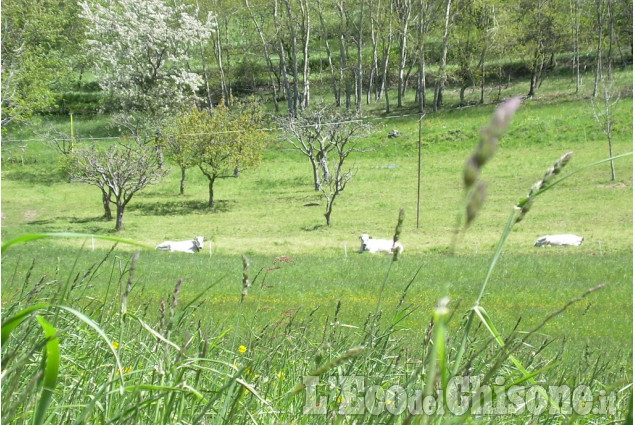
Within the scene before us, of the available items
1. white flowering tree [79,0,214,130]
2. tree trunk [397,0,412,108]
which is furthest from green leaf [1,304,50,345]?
tree trunk [397,0,412,108]

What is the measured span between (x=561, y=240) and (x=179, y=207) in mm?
17777

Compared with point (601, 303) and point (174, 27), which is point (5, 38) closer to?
point (174, 27)

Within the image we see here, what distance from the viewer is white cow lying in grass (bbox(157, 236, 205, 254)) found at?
2211 centimetres

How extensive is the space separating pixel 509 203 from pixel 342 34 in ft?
78.8

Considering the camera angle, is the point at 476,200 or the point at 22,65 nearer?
the point at 476,200

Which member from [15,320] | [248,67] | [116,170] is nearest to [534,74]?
[248,67]

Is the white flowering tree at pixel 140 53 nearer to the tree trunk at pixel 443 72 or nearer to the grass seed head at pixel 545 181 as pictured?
the tree trunk at pixel 443 72

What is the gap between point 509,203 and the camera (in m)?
27.8

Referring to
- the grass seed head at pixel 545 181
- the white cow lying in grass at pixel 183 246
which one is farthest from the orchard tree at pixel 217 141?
the grass seed head at pixel 545 181

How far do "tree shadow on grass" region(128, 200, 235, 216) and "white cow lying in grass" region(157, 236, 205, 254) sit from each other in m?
8.14

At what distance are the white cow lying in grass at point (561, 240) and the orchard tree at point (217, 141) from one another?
52.6 ft

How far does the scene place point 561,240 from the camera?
20781 mm

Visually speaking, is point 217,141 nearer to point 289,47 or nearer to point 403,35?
point 403,35

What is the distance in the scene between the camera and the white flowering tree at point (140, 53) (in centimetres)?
3922
